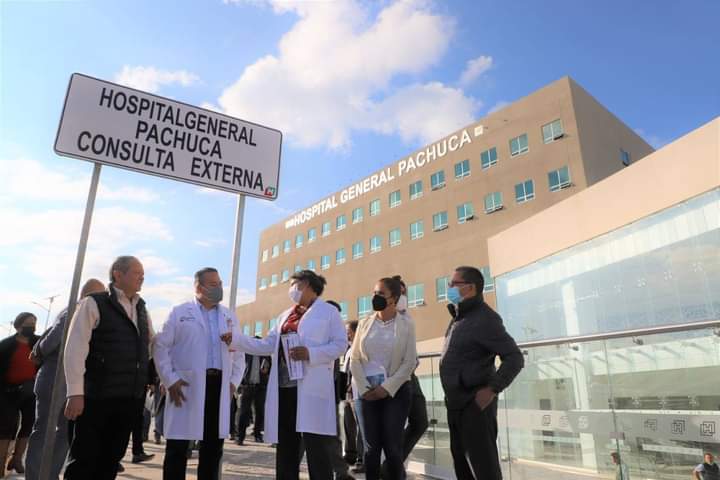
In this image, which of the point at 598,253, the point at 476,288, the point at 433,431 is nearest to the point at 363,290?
the point at 598,253

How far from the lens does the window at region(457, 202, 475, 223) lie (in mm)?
31906

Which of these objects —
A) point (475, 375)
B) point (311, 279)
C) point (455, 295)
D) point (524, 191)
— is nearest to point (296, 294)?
point (311, 279)

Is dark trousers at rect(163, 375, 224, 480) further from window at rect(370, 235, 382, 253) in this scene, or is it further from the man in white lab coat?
window at rect(370, 235, 382, 253)

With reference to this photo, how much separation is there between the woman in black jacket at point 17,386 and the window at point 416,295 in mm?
29050

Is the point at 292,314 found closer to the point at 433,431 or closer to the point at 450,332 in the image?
the point at 450,332

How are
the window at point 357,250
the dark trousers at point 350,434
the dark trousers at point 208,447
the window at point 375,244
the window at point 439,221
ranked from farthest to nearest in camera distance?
the window at point 357,250
the window at point 375,244
the window at point 439,221
the dark trousers at point 350,434
the dark trousers at point 208,447

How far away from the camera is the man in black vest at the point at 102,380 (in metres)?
3.09

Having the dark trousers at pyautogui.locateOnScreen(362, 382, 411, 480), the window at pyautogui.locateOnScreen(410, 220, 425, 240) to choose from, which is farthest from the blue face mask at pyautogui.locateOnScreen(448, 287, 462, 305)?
the window at pyautogui.locateOnScreen(410, 220, 425, 240)

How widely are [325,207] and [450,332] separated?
42.3 metres

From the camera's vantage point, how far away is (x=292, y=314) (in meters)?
3.95

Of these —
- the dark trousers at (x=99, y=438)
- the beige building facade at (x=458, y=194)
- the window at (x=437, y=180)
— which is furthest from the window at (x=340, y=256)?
the dark trousers at (x=99, y=438)

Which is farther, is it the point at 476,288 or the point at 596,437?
the point at 596,437

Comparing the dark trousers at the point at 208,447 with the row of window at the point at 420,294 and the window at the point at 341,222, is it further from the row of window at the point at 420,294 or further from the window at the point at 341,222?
the window at the point at 341,222

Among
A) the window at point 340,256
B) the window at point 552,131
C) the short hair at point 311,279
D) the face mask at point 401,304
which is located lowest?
the face mask at point 401,304
